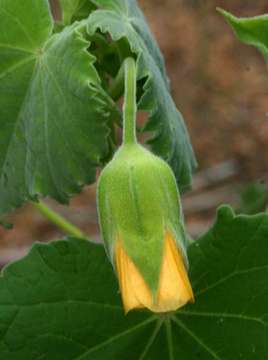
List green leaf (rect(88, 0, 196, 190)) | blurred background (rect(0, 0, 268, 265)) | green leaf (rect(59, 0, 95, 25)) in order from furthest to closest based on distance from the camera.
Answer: blurred background (rect(0, 0, 268, 265)) < green leaf (rect(59, 0, 95, 25)) < green leaf (rect(88, 0, 196, 190))

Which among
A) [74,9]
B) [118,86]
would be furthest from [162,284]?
[74,9]

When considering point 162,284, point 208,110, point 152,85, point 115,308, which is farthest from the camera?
point 208,110

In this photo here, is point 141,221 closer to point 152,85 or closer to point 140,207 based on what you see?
point 140,207

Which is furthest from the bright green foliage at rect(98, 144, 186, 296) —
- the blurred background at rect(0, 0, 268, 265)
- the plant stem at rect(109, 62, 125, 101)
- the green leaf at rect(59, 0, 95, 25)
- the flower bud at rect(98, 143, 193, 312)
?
the blurred background at rect(0, 0, 268, 265)

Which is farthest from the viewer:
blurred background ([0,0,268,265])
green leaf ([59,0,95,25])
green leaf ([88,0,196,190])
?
blurred background ([0,0,268,265])

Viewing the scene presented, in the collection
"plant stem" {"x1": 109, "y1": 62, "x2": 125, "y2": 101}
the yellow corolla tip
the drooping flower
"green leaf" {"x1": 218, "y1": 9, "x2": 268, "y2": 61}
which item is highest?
"green leaf" {"x1": 218, "y1": 9, "x2": 268, "y2": 61}

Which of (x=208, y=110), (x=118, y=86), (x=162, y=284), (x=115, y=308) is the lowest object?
(x=208, y=110)

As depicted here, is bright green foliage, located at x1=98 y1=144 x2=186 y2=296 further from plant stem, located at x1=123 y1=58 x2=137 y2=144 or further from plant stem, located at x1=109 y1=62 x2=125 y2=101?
plant stem, located at x1=109 y1=62 x2=125 y2=101
